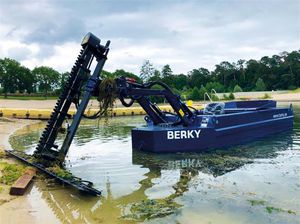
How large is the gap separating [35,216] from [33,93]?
8085cm

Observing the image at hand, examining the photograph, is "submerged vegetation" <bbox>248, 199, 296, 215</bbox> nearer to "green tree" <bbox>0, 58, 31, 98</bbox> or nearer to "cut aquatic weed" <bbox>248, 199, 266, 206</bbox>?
"cut aquatic weed" <bbox>248, 199, 266, 206</bbox>

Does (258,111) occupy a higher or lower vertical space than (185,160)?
higher

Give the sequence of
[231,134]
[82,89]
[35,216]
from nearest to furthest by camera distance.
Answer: [35,216] → [82,89] → [231,134]

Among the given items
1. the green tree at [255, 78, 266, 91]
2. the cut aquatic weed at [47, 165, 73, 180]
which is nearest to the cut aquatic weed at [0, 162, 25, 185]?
the cut aquatic weed at [47, 165, 73, 180]

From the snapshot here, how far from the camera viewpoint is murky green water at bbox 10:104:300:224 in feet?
20.0

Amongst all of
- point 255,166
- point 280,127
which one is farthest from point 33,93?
point 255,166

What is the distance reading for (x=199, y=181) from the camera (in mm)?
8367

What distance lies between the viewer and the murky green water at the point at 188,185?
6.10m

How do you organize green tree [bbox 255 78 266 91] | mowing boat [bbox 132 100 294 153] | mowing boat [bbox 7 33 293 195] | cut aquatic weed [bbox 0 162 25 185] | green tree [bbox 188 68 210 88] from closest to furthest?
1. cut aquatic weed [bbox 0 162 25 185]
2. mowing boat [bbox 7 33 293 195]
3. mowing boat [bbox 132 100 294 153]
4. green tree [bbox 255 78 266 91]
5. green tree [bbox 188 68 210 88]

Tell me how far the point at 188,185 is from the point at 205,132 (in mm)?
4483

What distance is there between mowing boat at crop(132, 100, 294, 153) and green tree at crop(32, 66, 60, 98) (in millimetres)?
70536

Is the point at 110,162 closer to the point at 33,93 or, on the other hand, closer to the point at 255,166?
the point at 255,166

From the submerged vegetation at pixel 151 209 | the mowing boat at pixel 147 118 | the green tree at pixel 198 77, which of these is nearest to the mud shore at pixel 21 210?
the mowing boat at pixel 147 118

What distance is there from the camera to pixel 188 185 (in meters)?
8.03
